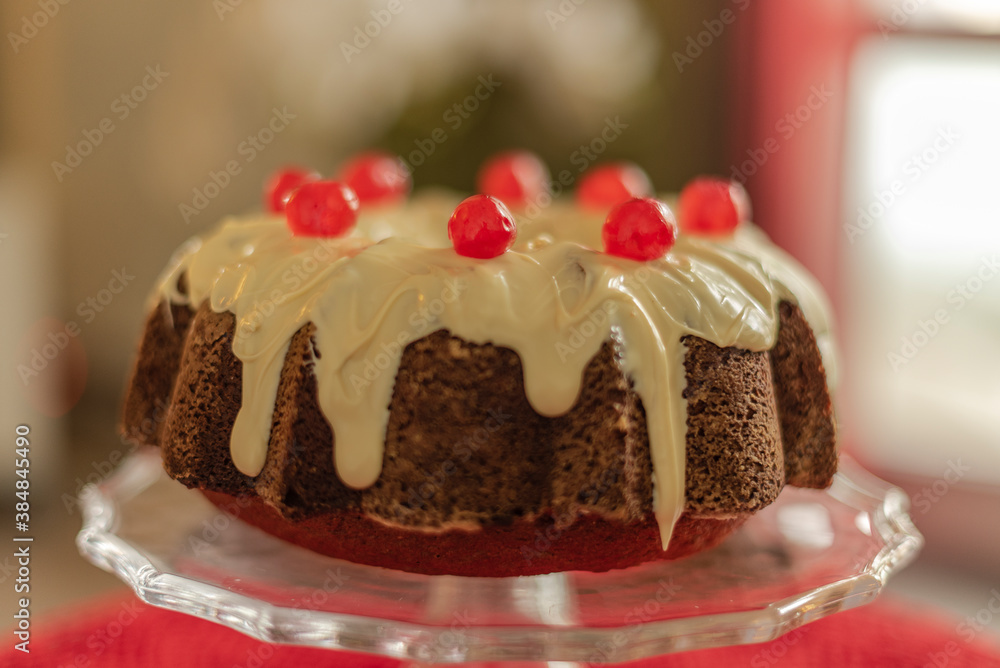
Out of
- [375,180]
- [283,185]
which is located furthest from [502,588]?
[375,180]

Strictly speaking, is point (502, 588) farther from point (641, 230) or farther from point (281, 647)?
point (281, 647)

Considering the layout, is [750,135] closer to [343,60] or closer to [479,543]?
[343,60]

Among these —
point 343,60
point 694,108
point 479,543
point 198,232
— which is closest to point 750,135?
point 694,108
